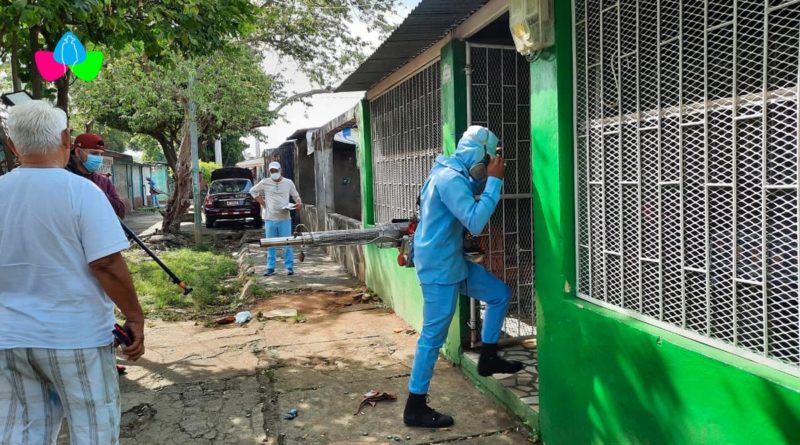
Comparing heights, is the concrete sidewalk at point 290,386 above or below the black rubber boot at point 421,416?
below

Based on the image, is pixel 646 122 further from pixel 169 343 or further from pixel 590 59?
pixel 169 343

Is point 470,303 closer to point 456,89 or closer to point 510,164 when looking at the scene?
point 510,164

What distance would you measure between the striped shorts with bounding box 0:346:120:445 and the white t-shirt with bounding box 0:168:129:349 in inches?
2.0

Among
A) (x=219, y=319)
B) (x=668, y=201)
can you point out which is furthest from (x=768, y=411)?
(x=219, y=319)

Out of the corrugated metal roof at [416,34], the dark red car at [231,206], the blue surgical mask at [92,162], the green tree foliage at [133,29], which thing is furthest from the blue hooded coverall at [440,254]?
the dark red car at [231,206]

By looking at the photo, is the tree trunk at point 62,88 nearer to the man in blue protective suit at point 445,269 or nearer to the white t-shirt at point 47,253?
the white t-shirt at point 47,253

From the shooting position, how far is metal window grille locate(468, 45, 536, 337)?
4.86m

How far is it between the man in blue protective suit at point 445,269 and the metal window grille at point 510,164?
112cm

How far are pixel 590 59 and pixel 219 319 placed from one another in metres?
5.34

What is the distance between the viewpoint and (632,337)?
2719mm

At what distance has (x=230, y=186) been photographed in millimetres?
19016

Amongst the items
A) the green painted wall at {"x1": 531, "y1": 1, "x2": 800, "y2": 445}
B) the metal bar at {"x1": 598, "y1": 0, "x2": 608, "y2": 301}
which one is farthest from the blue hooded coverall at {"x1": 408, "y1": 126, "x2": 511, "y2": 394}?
the metal bar at {"x1": 598, "y1": 0, "x2": 608, "y2": 301}

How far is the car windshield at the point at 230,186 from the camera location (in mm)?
18812
